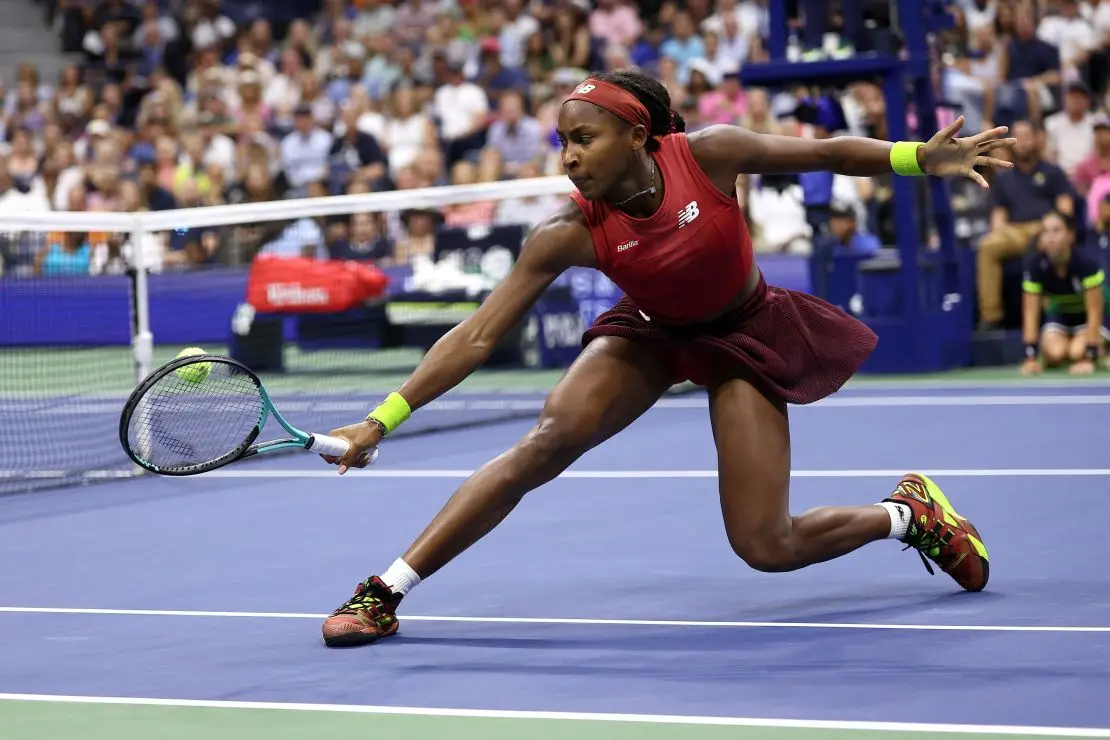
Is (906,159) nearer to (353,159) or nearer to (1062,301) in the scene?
(1062,301)

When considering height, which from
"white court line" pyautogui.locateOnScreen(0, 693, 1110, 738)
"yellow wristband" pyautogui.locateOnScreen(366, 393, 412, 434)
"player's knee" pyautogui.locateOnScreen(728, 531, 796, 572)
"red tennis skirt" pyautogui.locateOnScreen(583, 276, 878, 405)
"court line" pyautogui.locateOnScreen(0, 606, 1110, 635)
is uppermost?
"red tennis skirt" pyautogui.locateOnScreen(583, 276, 878, 405)

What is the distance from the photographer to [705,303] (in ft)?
16.8

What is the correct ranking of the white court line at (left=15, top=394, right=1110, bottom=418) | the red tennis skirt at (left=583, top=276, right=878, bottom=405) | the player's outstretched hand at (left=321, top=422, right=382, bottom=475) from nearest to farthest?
the player's outstretched hand at (left=321, top=422, right=382, bottom=475) → the red tennis skirt at (left=583, top=276, right=878, bottom=405) → the white court line at (left=15, top=394, right=1110, bottom=418)

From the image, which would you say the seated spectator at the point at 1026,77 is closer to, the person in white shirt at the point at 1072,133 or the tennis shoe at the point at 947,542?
the person in white shirt at the point at 1072,133

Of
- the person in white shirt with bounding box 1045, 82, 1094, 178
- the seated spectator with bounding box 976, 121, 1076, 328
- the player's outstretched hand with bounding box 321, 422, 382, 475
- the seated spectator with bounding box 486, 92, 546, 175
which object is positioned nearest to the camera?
the player's outstretched hand with bounding box 321, 422, 382, 475

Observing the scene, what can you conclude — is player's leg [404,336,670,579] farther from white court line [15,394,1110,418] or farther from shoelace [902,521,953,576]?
white court line [15,394,1110,418]

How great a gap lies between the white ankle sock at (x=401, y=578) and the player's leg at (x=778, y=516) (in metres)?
0.89

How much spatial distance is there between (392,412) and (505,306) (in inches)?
18.5

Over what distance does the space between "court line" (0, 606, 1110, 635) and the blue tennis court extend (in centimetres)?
1

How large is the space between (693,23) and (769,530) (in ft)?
41.6

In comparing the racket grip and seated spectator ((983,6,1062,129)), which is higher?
seated spectator ((983,6,1062,129))

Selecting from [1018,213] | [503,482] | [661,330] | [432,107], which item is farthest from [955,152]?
[432,107]

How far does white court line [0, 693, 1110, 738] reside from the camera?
12.5ft

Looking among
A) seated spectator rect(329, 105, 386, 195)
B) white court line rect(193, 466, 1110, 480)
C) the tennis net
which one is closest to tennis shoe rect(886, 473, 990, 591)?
white court line rect(193, 466, 1110, 480)
